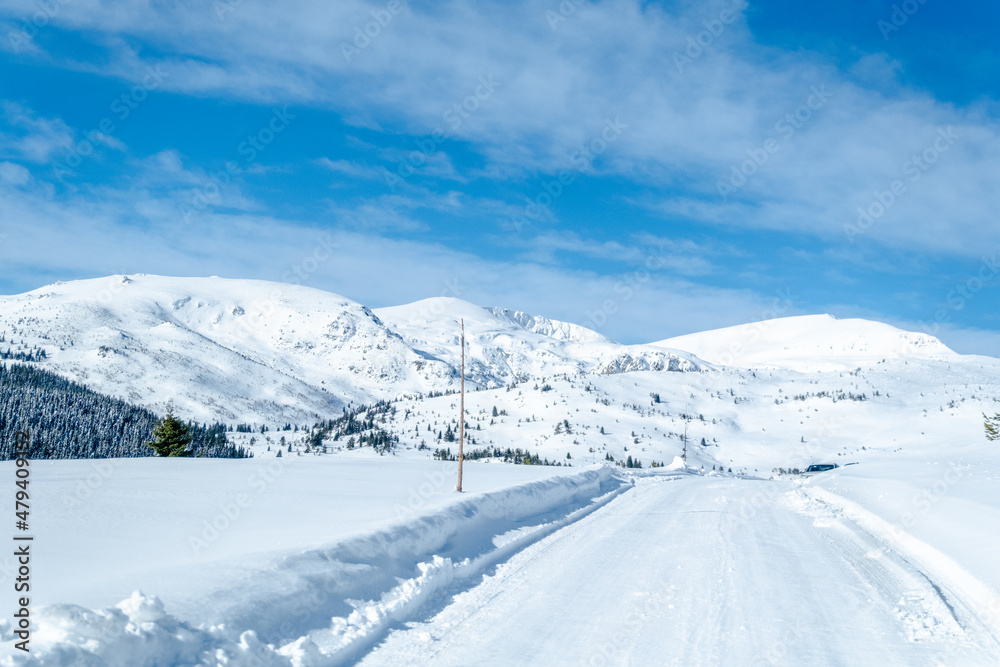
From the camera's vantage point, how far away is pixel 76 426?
136750 millimetres

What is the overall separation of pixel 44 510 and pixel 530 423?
140071 millimetres

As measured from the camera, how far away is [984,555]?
1134cm

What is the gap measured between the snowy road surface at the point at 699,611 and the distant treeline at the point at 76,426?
95075 mm

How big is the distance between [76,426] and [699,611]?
532ft

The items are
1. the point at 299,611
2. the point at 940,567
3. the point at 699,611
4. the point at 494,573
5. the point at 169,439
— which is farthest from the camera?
the point at 169,439

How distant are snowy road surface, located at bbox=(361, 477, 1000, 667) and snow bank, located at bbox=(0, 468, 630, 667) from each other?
50 centimetres

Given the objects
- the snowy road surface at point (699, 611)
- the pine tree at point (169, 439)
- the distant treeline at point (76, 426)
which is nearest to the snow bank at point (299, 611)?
the snowy road surface at point (699, 611)

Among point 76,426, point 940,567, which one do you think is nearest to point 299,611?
point 940,567

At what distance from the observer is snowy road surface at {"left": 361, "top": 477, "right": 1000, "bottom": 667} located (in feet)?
22.8

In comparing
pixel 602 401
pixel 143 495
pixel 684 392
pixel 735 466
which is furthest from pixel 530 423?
pixel 143 495

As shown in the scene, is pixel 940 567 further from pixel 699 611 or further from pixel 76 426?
pixel 76 426

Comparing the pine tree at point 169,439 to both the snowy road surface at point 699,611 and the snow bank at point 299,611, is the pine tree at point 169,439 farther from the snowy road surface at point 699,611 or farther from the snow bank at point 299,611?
the snowy road surface at point 699,611

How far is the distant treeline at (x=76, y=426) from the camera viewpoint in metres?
110

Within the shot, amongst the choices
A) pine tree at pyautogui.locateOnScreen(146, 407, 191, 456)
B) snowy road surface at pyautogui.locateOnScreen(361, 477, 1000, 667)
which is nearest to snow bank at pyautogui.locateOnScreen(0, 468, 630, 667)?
snowy road surface at pyautogui.locateOnScreen(361, 477, 1000, 667)
